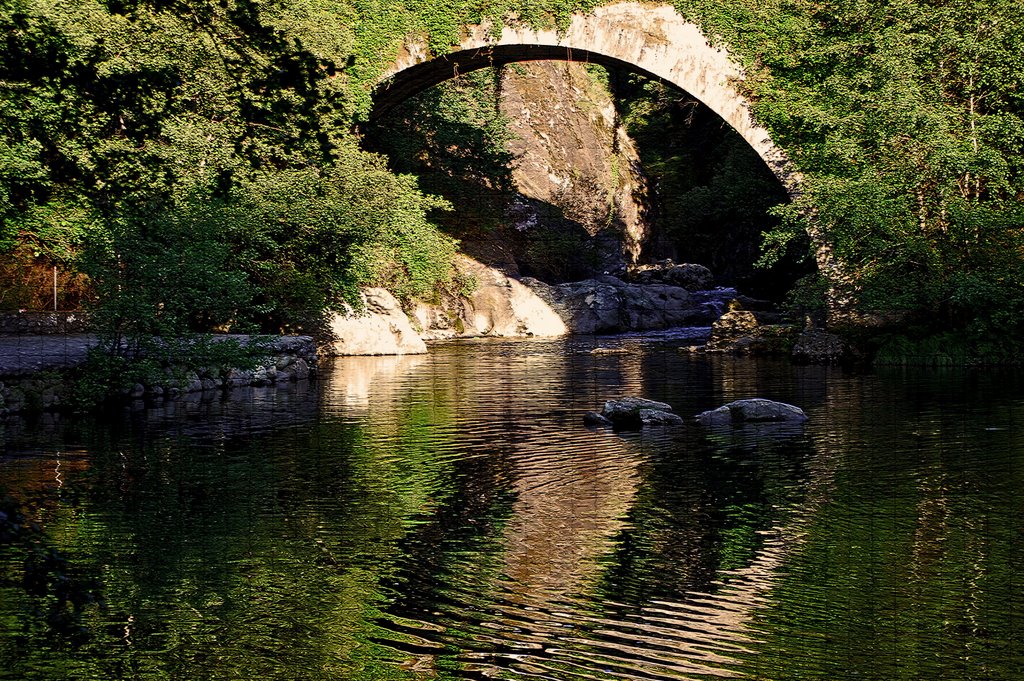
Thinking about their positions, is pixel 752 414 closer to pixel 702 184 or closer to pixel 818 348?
pixel 818 348

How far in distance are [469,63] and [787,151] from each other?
10.2m

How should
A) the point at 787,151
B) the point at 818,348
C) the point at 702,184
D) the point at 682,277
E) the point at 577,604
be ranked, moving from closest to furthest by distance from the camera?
the point at 577,604
the point at 818,348
the point at 787,151
the point at 682,277
the point at 702,184

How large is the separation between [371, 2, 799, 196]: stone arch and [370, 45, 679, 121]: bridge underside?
0.06 metres

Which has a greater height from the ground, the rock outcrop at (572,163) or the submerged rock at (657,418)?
the rock outcrop at (572,163)

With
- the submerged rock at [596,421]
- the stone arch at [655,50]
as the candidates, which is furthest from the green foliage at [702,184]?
the submerged rock at [596,421]

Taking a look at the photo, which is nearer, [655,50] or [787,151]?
[787,151]

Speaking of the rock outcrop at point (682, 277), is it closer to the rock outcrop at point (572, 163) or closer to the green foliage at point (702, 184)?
the green foliage at point (702, 184)

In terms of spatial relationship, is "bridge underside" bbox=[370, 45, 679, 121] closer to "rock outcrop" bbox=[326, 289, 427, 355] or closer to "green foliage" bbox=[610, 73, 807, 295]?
"rock outcrop" bbox=[326, 289, 427, 355]

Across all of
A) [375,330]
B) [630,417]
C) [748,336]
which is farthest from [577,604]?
[375,330]

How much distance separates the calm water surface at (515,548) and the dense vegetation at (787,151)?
4.86m

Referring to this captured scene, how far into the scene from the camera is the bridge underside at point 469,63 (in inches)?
1228

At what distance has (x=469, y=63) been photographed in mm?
33312

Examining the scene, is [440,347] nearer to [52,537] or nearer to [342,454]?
[342,454]

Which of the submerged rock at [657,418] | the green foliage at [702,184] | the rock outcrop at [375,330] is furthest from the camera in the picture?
the green foliage at [702,184]
